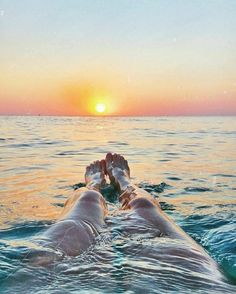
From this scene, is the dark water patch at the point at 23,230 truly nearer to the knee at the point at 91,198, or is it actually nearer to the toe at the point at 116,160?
the knee at the point at 91,198

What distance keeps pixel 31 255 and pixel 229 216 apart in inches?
108

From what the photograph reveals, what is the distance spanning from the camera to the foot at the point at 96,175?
5.41 meters

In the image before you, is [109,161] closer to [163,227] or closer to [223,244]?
[223,244]

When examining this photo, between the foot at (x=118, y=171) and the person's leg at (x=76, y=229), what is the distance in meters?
1.77

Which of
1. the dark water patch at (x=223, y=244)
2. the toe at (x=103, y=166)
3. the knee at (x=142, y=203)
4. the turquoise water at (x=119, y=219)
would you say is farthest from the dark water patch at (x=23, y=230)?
the toe at (x=103, y=166)

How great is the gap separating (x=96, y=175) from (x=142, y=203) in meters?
2.79

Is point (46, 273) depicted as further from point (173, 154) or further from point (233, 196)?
point (173, 154)

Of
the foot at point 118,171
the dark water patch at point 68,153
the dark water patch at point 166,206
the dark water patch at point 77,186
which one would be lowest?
the dark water patch at point 166,206

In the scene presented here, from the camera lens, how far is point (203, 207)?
4.90 meters

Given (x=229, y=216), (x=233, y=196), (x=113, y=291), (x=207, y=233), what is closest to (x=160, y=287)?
(x=113, y=291)

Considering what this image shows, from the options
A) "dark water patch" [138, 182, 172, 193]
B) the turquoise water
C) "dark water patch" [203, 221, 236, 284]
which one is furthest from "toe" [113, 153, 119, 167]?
"dark water patch" [203, 221, 236, 284]

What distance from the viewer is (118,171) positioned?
6.32 metres

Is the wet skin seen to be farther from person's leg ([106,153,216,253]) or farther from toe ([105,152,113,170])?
toe ([105,152,113,170])

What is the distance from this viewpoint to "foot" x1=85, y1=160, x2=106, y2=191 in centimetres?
541
